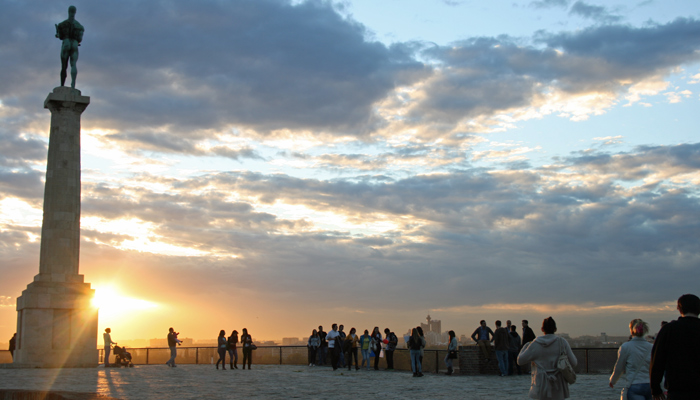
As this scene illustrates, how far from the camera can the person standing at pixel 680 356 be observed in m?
6.43

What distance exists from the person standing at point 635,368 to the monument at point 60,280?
2618 cm

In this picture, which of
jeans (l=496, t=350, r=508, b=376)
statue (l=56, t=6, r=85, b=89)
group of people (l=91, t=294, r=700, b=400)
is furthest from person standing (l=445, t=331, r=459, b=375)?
statue (l=56, t=6, r=85, b=89)

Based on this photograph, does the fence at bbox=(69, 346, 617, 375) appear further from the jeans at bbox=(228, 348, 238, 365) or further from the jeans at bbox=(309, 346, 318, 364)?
the jeans at bbox=(228, 348, 238, 365)

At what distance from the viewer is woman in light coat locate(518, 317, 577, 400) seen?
817 cm

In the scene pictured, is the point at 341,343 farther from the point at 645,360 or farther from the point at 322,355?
the point at 645,360

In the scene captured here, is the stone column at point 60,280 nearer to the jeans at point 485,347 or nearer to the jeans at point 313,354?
the jeans at point 313,354

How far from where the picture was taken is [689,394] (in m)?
6.45

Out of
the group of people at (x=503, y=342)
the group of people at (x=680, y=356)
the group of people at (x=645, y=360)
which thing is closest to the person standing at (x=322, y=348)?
the group of people at (x=503, y=342)

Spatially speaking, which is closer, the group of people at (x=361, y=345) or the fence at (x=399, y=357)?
the fence at (x=399, y=357)

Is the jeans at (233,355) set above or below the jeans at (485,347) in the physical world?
below

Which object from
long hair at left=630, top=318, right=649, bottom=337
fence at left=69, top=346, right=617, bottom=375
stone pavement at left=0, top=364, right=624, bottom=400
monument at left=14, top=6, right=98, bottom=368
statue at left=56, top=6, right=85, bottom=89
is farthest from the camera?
statue at left=56, top=6, right=85, bottom=89

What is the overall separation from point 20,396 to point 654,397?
32.5 feet

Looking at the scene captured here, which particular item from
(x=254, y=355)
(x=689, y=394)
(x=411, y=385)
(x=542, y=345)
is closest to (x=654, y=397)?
(x=689, y=394)

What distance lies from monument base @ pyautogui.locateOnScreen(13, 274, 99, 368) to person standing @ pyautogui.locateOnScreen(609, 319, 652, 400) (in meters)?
26.2
